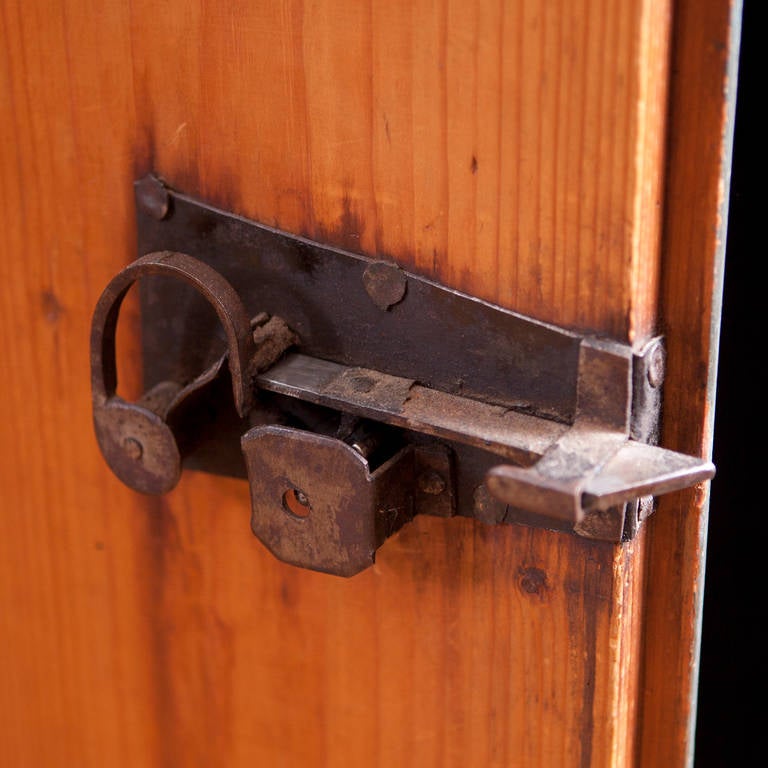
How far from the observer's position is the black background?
71cm

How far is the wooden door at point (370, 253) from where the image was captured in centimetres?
53

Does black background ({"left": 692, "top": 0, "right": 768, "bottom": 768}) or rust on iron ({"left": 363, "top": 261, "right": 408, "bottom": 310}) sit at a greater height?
rust on iron ({"left": 363, "top": 261, "right": 408, "bottom": 310})

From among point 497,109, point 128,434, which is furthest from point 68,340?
point 497,109

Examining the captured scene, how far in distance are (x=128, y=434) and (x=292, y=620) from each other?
0.51 feet

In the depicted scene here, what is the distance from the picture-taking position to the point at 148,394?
0.67 meters

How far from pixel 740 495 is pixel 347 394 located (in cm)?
34

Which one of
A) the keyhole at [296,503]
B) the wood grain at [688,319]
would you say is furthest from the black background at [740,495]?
the keyhole at [296,503]

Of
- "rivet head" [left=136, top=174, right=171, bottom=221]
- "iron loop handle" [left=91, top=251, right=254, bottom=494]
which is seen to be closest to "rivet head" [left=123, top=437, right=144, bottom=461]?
"iron loop handle" [left=91, top=251, right=254, bottom=494]

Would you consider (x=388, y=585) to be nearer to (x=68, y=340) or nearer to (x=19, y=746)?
(x=68, y=340)

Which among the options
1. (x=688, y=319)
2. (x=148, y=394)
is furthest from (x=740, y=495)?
(x=148, y=394)

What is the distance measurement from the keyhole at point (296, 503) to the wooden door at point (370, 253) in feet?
0.18

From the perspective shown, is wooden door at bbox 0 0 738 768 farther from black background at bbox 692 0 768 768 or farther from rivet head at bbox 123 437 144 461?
black background at bbox 692 0 768 768

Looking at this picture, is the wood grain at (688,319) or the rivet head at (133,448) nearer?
the wood grain at (688,319)

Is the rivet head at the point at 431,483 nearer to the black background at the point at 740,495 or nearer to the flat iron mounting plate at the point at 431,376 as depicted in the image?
the flat iron mounting plate at the point at 431,376
